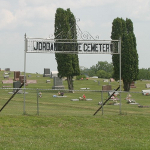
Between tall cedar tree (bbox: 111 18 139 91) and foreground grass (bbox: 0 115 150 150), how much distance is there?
2208 cm

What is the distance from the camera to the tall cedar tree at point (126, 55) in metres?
40.4

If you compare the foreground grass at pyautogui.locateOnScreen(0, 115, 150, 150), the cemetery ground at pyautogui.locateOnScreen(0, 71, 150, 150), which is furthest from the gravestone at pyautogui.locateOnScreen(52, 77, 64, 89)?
the foreground grass at pyautogui.locateOnScreen(0, 115, 150, 150)

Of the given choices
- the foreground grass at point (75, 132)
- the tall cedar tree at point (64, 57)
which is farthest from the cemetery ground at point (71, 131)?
the tall cedar tree at point (64, 57)

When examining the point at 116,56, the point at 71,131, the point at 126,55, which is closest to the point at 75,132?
the point at 71,131

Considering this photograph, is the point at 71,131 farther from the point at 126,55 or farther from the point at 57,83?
the point at 126,55

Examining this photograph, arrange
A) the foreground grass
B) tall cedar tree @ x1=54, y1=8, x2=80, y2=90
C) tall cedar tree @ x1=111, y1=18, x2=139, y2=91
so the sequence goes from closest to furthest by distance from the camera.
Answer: the foreground grass
tall cedar tree @ x1=54, y1=8, x2=80, y2=90
tall cedar tree @ x1=111, y1=18, x2=139, y2=91

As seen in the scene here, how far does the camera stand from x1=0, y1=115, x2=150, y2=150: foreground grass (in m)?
12.6

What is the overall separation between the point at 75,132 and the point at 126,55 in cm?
2609

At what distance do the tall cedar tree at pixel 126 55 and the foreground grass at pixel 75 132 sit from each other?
22.1 meters

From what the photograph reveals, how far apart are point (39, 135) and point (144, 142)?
370 cm

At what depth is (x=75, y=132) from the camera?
1545cm

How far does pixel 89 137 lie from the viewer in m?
14.6

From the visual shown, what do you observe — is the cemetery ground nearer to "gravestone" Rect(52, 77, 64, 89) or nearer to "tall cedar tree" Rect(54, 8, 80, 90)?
"tall cedar tree" Rect(54, 8, 80, 90)

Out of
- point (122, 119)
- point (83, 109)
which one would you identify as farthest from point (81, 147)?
point (83, 109)
